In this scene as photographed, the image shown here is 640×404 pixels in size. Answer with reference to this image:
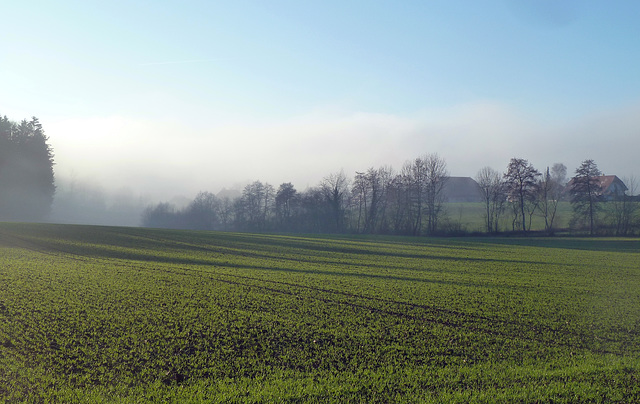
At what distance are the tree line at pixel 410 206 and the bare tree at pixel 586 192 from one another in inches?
6.0

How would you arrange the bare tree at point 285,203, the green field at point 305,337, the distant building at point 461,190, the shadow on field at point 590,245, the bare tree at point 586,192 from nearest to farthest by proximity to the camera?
the green field at point 305,337 → the shadow on field at point 590,245 → the bare tree at point 586,192 → the bare tree at point 285,203 → the distant building at point 461,190

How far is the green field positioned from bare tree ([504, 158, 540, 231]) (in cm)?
5887

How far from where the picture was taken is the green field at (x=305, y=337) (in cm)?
781

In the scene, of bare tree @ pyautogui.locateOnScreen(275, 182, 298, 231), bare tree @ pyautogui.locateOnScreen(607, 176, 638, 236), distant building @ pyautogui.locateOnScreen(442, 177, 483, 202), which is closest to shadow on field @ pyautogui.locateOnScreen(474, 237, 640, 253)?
bare tree @ pyautogui.locateOnScreen(607, 176, 638, 236)

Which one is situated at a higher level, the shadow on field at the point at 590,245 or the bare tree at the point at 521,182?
the bare tree at the point at 521,182

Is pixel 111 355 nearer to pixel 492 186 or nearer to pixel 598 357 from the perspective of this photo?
pixel 598 357

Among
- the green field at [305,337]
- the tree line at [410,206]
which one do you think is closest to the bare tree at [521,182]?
the tree line at [410,206]

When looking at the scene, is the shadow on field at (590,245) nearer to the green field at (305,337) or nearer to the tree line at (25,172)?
the green field at (305,337)

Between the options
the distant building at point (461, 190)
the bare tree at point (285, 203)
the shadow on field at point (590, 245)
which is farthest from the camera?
the distant building at point (461, 190)

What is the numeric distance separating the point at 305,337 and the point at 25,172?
303 ft

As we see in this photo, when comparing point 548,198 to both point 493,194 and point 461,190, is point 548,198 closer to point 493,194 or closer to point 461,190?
point 493,194

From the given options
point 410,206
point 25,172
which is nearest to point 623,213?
point 410,206

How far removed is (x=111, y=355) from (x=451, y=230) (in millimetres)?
72974

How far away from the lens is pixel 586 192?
75.8 metres
